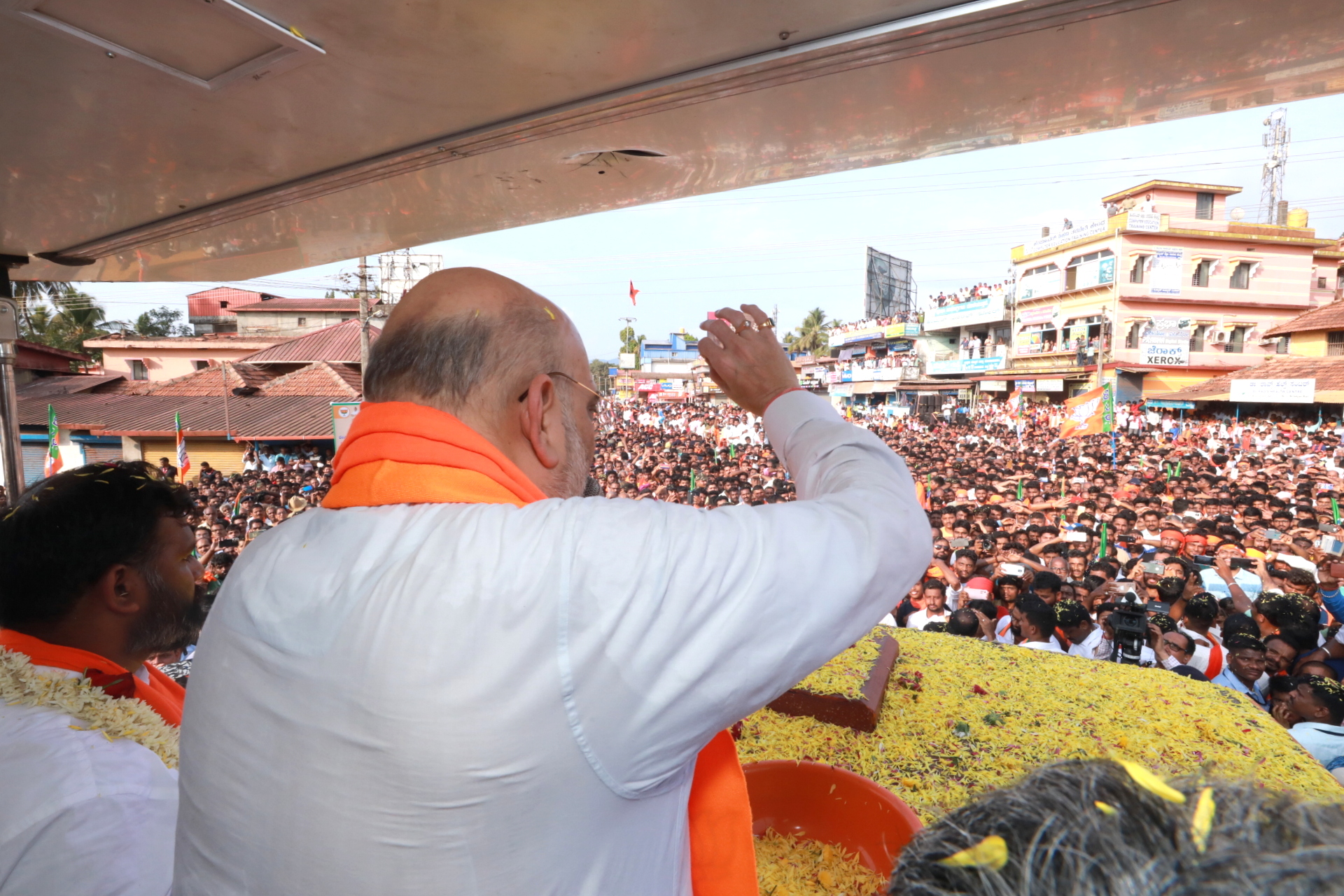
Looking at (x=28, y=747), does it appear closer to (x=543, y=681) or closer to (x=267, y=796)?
(x=267, y=796)

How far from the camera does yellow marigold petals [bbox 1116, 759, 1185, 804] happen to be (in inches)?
21.8

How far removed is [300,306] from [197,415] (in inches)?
824

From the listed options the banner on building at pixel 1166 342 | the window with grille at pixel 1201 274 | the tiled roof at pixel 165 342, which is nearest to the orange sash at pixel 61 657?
the tiled roof at pixel 165 342

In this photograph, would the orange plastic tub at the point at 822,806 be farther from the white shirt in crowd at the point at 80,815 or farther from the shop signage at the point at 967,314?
the shop signage at the point at 967,314

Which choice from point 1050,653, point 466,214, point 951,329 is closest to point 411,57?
point 466,214

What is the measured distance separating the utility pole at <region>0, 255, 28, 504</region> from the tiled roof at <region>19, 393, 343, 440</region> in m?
17.8

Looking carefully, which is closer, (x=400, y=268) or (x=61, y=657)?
(x=61, y=657)

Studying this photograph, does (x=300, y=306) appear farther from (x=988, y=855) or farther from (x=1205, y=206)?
(x=1205, y=206)

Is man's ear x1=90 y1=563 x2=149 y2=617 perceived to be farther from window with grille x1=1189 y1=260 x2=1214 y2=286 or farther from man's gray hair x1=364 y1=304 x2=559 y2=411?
window with grille x1=1189 y1=260 x2=1214 y2=286

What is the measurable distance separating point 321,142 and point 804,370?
51.5m

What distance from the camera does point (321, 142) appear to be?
1.99m

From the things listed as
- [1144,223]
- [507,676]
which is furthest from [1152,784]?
[1144,223]

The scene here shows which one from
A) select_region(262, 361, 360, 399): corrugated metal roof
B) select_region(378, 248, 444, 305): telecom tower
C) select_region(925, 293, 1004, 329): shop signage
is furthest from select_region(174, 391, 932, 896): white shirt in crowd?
select_region(925, 293, 1004, 329): shop signage

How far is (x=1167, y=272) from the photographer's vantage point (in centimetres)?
3030
